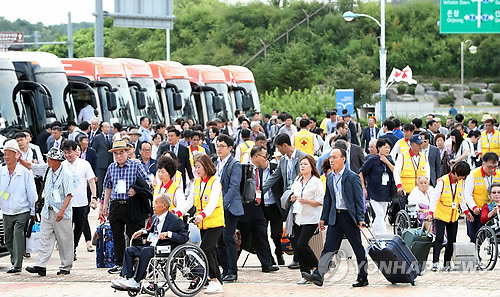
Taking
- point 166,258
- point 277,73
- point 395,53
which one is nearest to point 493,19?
point 166,258

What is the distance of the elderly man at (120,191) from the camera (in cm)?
1337

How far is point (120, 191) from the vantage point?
526 inches

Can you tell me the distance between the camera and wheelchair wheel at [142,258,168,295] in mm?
11305

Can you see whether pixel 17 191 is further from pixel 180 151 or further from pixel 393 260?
pixel 393 260

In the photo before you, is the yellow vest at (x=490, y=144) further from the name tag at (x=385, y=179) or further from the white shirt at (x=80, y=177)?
the white shirt at (x=80, y=177)

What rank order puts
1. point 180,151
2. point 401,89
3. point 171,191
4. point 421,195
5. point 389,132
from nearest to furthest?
point 171,191 < point 421,195 < point 180,151 < point 389,132 < point 401,89

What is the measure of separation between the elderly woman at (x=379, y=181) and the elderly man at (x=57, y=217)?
460 centimetres

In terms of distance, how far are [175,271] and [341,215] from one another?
2090mm

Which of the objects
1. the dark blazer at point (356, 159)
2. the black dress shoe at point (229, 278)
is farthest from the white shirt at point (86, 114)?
the black dress shoe at point (229, 278)

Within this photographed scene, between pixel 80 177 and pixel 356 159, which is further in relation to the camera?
pixel 356 159

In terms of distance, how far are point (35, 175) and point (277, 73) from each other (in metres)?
47.3

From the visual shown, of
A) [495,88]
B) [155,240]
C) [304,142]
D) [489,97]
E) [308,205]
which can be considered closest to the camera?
[155,240]

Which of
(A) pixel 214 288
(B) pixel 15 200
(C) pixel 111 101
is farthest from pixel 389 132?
(C) pixel 111 101

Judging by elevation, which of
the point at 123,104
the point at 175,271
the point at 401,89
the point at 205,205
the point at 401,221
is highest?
the point at 401,89
